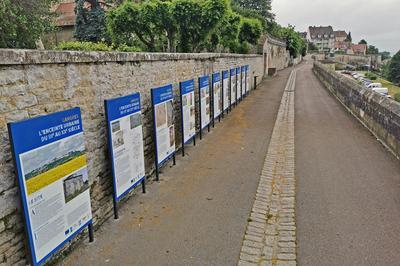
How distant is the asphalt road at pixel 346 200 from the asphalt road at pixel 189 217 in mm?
945

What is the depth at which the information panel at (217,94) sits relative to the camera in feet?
38.0

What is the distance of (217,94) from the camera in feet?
39.4

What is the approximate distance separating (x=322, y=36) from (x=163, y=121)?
173m

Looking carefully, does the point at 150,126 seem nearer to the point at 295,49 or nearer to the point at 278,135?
the point at 278,135

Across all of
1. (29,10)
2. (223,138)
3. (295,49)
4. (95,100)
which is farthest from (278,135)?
(295,49)

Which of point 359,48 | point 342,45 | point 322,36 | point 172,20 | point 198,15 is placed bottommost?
point 172,20

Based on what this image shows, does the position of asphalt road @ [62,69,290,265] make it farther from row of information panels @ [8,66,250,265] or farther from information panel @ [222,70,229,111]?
information panel @ [222,70,229,111]

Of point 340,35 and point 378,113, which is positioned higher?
point 340,35

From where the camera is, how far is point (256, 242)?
4.57 m

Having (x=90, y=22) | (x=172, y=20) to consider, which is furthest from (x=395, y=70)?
(x=172, y=20)

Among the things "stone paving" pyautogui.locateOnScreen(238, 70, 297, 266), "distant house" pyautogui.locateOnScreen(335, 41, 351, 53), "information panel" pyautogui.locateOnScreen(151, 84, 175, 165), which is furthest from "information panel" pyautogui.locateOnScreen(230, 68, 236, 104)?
"distant house" pyautogui.locateOnScreen(335, 41, 351, 53)

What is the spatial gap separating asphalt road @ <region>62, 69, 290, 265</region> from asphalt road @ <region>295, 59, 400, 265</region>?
0.95 metres

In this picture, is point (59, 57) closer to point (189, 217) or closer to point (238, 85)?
point (189, 217)

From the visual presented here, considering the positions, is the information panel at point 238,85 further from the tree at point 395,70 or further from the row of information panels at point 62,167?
the tree at point 395,70
